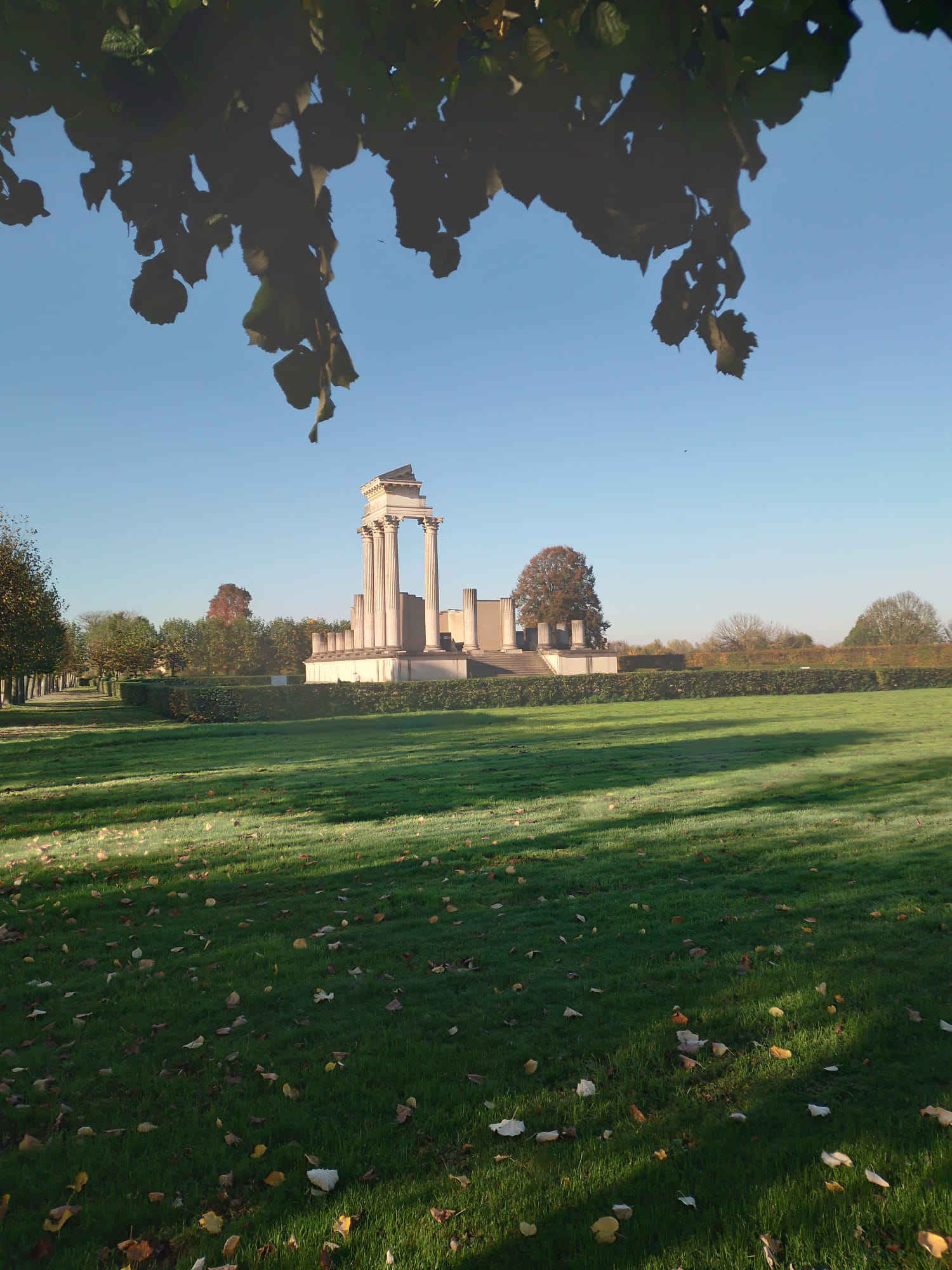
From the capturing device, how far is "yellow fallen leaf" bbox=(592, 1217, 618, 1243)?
111 inches

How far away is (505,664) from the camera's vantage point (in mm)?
45156

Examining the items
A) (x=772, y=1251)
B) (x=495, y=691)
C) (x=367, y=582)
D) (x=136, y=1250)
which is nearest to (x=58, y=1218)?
(x=136, y=1250)

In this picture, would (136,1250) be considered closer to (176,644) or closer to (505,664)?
(505,664)

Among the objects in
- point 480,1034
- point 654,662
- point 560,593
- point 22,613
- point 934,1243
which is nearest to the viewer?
point 934,1243

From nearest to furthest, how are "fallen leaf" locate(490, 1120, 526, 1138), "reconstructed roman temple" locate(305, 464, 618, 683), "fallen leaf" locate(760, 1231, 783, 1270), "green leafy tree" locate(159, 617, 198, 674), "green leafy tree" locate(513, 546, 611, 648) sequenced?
1. "fallen leaf" locate(760, 1231, 783, 1270)
2. "fallen leaf" locate(490, 1120, 526, 1138)
3. "reconstructed roman temple" locate(305, 464, 618, 683)
4. "green leafy tree" locate(159, 617, 198, 674)
5. "green leafy tree" locate(513, 546, 611, 648)

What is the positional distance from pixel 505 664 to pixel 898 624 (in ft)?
148

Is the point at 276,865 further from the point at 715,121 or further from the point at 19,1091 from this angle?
the point at 715,121

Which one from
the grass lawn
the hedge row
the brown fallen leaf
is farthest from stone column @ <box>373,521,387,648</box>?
the brown fallen leaf

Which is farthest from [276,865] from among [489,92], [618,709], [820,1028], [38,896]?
[618,709]

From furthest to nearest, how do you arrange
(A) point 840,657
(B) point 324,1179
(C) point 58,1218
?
(A) point 840,657, (B) point 324,1179, (C) point 58,1218

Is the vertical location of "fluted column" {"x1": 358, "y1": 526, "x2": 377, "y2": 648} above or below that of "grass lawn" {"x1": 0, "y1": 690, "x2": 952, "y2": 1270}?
above

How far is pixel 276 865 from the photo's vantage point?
827cm

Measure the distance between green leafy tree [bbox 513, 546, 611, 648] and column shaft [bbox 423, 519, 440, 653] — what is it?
37245 millimetres

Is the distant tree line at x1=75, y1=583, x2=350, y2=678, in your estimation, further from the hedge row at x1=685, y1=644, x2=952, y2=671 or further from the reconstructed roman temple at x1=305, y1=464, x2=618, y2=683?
the hedge row at x1=685, y1=644, x2=952, y2=671
